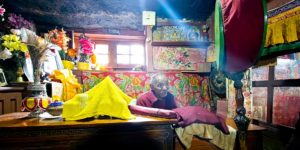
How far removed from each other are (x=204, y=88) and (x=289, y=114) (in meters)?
1.48

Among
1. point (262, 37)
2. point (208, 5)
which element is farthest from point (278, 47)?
point (208, 5)

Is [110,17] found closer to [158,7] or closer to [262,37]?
[158,7]

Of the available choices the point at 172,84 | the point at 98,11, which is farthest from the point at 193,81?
the point at 98,11

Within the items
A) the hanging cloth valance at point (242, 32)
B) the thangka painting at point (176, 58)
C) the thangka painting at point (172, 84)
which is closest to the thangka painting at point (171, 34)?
the thangka painting at point (176, 58)

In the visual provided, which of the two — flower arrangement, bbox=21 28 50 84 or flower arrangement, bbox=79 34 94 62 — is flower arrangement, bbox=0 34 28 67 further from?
flower arrangement, bbox=21 28 50 84

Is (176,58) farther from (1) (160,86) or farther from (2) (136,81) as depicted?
(1) (160,86)

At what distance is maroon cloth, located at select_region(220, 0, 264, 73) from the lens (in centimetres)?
106

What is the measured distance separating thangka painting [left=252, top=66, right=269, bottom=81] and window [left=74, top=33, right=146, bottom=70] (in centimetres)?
258

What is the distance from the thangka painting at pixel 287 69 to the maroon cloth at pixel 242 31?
1997mm

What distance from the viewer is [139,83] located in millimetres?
3723

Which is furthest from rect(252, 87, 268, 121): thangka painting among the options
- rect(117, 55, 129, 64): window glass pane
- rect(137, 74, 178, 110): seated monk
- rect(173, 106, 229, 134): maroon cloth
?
rect(117, 55, 129, 64): window glass pane

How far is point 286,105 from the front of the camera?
108 inches

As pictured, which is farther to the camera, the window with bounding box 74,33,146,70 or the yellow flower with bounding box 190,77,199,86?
the window with bounding box 74,33,146,70

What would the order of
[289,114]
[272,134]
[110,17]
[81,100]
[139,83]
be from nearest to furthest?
[81,100]
[289,114]
[272,134]
[139,83]
[110,17]
